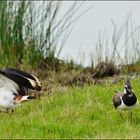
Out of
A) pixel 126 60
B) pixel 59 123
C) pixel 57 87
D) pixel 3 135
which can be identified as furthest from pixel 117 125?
pixel 126 60

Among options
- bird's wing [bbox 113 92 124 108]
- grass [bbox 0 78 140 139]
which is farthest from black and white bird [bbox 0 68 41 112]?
bird's wing [bbox 113 92 124 108]

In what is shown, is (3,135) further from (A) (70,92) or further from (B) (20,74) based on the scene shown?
(A) (70,92)

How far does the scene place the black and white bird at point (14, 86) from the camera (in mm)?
10120

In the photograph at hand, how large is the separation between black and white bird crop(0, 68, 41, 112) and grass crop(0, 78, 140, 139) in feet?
0.62

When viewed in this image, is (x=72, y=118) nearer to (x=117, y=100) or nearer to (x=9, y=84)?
(x=117, y=100)

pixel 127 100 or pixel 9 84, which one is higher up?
pixel 9 84

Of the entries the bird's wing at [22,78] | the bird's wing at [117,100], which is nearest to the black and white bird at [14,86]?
the bird's wing at [22,78]

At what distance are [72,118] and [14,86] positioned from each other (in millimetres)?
1406

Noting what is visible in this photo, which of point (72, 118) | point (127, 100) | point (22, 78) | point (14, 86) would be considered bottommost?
point (72, 118)

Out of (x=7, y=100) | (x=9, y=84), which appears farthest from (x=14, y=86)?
(x=7, y=100)

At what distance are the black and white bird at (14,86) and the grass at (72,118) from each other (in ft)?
0.62

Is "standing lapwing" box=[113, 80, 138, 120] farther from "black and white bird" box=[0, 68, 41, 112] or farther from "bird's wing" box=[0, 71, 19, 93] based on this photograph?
"bird's wing" box=[0, 71, 19, 93]

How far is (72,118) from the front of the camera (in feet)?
30.9

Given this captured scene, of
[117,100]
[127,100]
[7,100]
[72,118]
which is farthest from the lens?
[7,100]
